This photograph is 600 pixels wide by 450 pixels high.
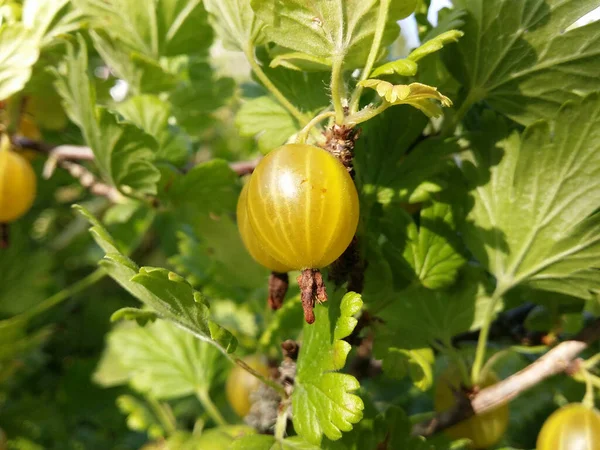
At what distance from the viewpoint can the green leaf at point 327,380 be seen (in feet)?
1.58

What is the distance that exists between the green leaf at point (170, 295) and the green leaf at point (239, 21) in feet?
0.85

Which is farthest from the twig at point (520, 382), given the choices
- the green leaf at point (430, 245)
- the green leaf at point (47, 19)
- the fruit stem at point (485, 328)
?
the green leaf at point (47, 19)

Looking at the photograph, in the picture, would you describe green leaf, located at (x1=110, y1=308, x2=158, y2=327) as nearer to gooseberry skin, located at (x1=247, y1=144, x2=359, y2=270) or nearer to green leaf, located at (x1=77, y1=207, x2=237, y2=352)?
green leaf, located at (x1=77, y1=207, x2=237, y2=352)

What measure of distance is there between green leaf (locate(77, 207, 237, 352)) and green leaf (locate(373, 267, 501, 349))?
0.80 ft

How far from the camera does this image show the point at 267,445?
56 centimetres

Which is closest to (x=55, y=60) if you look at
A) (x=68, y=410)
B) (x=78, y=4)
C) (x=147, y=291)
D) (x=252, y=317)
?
(x=78, y=4)

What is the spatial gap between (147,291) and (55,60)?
503 mm

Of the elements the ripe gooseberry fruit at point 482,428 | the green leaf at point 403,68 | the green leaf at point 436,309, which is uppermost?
the green leaf at point 403,68

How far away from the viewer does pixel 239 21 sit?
1.97 feet

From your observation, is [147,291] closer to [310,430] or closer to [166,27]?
[310,430]

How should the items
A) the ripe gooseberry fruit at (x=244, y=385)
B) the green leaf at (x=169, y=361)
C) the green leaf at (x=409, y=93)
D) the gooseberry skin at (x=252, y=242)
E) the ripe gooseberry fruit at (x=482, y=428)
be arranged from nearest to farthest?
the green leaf at (x=409, y=93) → the gooseberry skin at (x=252, y=242) → the ripe gooseberry fruit at (x=482, y=428) → the ripe gooseberry fruit at (x=244, y=385) → the green leaf at (x=169, y=361)

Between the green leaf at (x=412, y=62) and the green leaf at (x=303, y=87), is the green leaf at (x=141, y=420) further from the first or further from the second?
the green leaf at (x=412, y=62)

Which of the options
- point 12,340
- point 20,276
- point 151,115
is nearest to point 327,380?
point 151,115

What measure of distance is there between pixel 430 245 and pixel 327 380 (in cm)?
21
